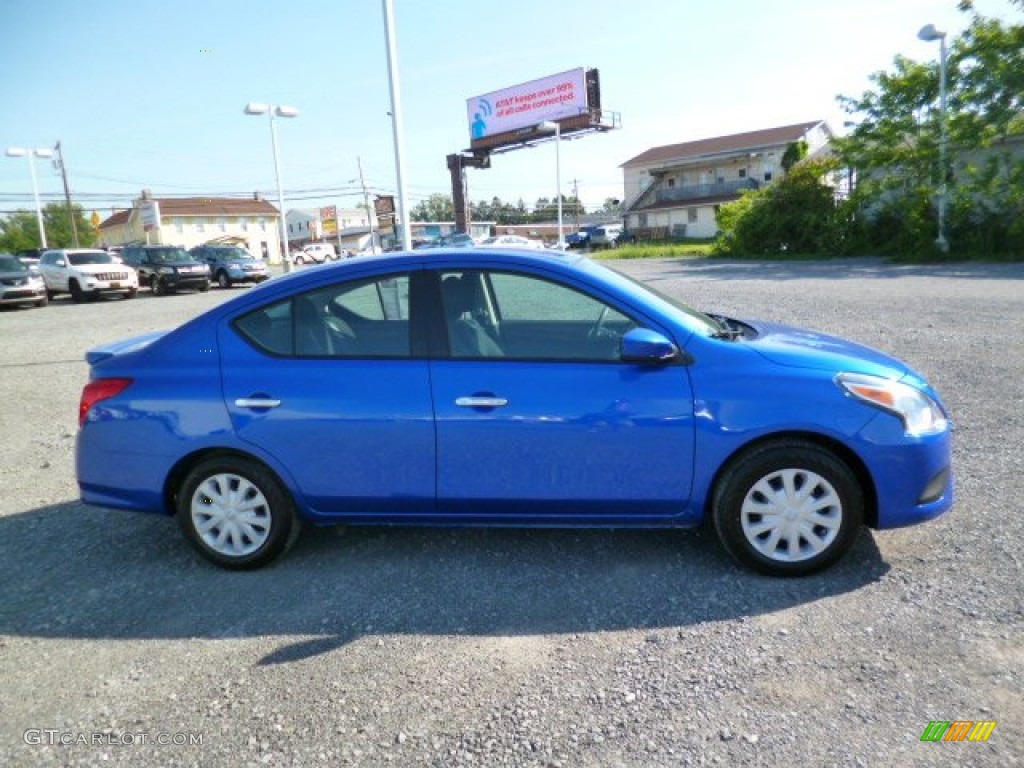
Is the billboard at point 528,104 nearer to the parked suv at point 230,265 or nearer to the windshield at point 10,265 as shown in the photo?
A: the parked suv at point 230,265

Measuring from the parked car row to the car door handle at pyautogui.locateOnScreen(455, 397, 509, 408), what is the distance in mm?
22738

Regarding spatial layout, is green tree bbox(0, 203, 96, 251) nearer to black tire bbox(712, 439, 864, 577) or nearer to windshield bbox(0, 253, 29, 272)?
windshield bbox(0, 253, 29, 272)

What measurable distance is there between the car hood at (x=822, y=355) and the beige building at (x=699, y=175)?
2124 inches

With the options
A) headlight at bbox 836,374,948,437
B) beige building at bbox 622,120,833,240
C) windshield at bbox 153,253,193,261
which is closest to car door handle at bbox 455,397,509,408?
headlight at bbox 836,374,948,437

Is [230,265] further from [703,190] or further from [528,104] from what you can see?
[703,190]

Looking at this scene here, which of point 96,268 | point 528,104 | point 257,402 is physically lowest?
point 257,402

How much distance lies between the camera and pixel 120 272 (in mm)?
23469

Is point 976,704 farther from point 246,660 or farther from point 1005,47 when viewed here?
point 1005,47

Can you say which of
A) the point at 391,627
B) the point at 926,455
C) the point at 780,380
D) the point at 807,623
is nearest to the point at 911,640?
the point at 807,623

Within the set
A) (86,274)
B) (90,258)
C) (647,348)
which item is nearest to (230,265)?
(90,258)

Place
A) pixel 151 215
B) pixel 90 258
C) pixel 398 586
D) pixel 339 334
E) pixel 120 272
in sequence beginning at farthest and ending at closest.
A: pixel 151 215 → pixel 90 258 → pixel 120 272 → pixel 339 334 → pixel 398 586

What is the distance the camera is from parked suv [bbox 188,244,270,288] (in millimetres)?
26875

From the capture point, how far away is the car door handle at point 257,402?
3.57 meters

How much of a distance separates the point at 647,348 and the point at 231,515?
7.55 ft
